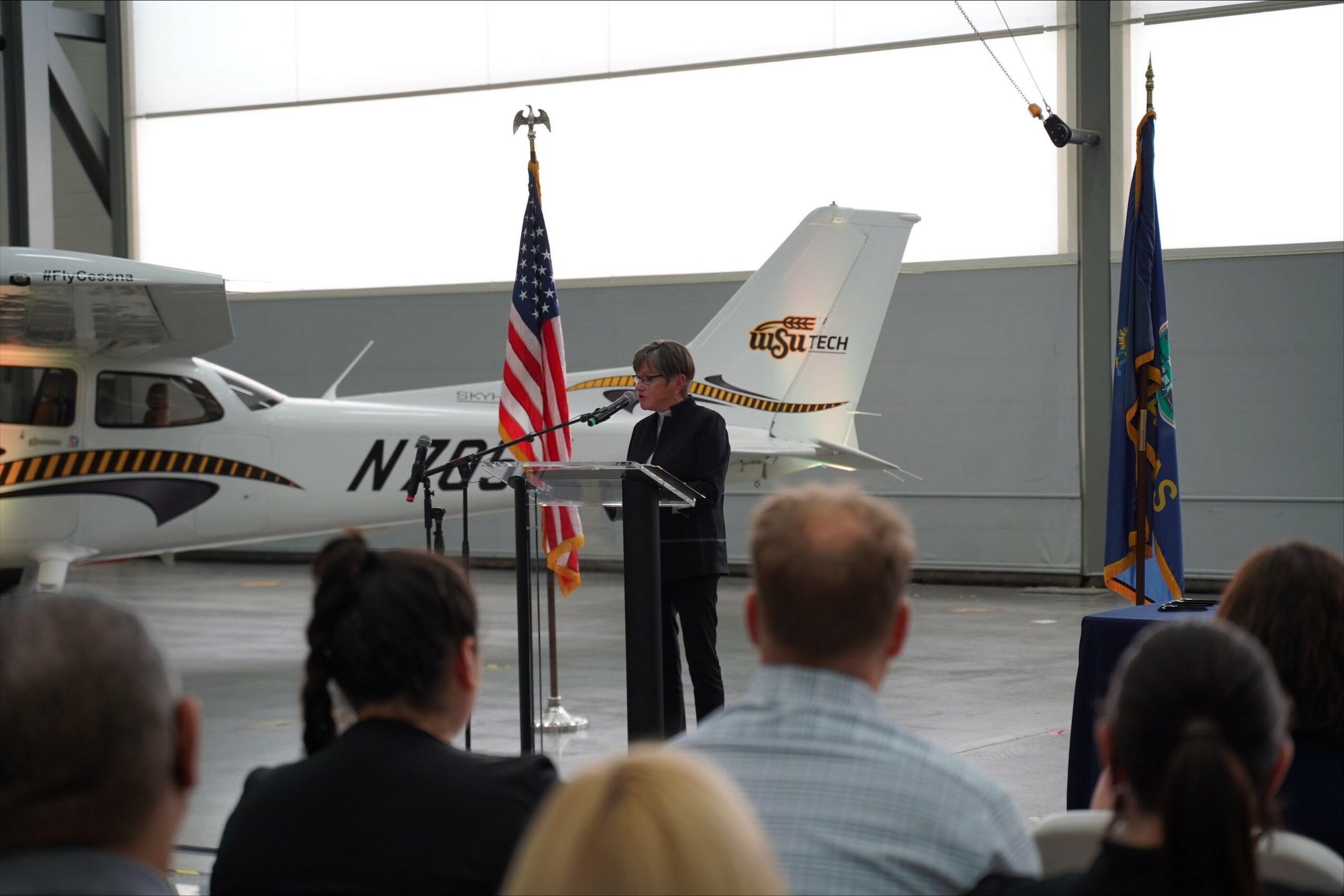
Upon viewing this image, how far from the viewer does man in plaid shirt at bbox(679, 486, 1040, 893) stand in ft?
4.86

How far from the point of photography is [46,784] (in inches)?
45.3

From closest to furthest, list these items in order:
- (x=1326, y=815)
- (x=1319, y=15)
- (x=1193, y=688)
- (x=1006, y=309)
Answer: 1. (x=1193, y=688)
2. (x=1326, y=815)
3. (x=1319, y=15)
4. (x=1006, y=309)

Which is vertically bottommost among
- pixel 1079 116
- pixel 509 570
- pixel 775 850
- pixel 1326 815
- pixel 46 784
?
pixel 509 570

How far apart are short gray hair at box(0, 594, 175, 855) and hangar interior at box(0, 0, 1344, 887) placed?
27.0ft

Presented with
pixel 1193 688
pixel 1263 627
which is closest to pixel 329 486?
pixel 1263 627

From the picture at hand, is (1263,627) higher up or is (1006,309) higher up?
(1006,309)

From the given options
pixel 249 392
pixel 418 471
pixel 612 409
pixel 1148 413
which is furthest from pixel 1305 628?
pixel 249 392

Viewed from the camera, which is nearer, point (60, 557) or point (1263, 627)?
point (1263, 627)

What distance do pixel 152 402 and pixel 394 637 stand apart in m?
7.56

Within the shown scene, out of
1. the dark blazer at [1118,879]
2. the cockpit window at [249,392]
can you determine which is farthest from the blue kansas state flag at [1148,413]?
the cockpit window at [249,392]

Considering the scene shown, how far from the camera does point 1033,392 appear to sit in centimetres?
1316

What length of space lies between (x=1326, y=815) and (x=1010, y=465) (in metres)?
11.4

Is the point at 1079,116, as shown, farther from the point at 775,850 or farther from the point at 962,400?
the point at 775,850

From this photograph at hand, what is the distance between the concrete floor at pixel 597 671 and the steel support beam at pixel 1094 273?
0.89 meters
